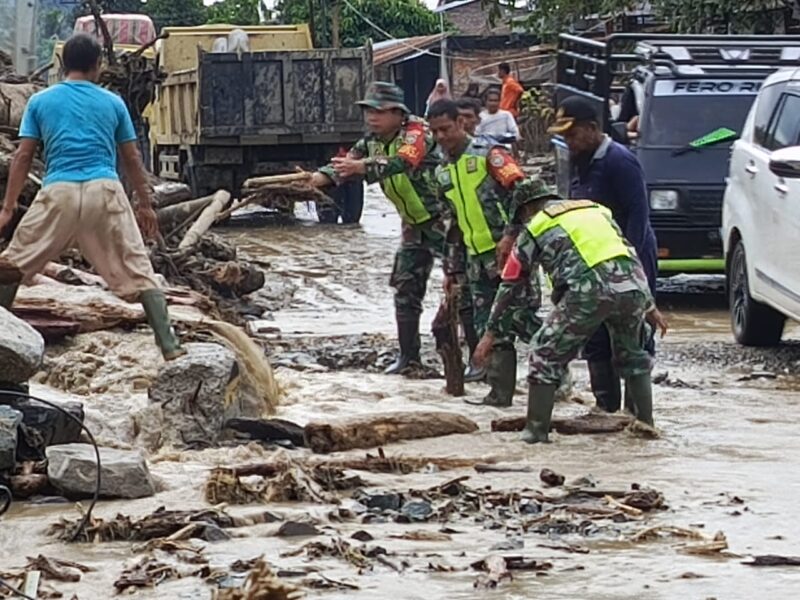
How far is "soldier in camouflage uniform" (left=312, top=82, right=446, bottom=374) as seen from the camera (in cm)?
1009

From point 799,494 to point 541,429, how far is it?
1.57m

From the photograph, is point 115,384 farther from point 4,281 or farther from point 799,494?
point 799,494

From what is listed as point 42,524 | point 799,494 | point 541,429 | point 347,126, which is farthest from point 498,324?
point 347,126

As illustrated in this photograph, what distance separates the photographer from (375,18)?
158 feet

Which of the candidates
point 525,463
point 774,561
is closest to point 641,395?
point 525,463

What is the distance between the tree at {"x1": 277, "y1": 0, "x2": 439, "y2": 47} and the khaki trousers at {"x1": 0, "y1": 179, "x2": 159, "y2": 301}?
33.5 meters

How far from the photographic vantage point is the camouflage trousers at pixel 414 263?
10.7m

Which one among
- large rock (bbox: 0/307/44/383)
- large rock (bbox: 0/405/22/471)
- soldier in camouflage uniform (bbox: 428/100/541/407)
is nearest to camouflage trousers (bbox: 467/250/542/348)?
soldier in camouflage uniform (bbox: 428/100/541/407)

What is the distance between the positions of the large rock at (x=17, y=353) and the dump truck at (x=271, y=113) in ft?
51.5

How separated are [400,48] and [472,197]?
33.1 metres

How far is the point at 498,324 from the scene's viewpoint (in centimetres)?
879

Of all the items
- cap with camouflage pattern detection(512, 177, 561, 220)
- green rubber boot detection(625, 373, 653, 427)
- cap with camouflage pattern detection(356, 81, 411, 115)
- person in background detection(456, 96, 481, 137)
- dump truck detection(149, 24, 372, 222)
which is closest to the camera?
green rubber boot detection(625, 373, 653, 427)

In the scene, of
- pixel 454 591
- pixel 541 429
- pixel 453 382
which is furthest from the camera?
pixel 453 382

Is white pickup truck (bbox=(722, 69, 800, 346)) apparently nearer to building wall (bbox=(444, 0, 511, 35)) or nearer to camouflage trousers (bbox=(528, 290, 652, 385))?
camouflage trousers (bbox=(528, 290, 652, 385))
